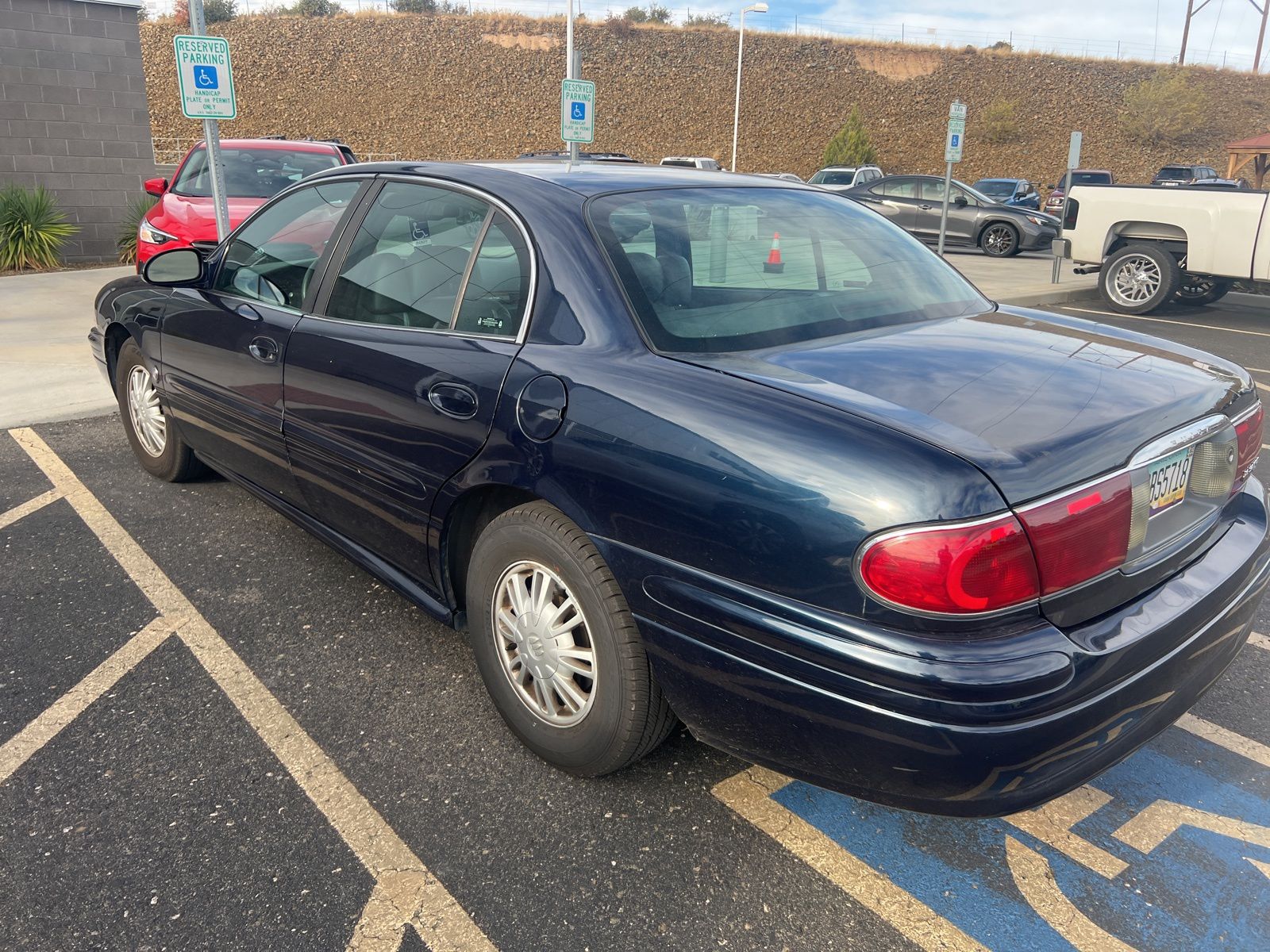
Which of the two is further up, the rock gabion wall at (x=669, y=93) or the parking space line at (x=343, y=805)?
the rock gabion wall at (x=669, y=93)

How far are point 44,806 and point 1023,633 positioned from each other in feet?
7.96

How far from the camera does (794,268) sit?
2.90 meters

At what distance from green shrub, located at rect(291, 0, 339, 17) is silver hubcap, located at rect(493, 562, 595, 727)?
61667mm

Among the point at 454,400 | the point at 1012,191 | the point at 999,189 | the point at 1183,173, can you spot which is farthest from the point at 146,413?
the point at 1183,173

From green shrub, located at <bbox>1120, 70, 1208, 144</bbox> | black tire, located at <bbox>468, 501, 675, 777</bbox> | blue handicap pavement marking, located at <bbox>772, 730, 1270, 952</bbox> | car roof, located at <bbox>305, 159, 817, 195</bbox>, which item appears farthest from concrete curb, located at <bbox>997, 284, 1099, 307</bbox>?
green shrub, located at <bbox>1120, 70, 1208, 144</bbox>

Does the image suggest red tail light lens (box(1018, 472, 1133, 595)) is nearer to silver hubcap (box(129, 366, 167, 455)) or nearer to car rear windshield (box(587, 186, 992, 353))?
car rear windshield (box(587, 186, 992, 353))

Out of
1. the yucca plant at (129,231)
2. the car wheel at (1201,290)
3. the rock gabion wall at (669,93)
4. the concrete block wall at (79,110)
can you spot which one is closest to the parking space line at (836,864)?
the car wheel at (1201,290)

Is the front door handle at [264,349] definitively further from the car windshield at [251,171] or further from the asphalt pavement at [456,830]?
the car windshield at [251,171]

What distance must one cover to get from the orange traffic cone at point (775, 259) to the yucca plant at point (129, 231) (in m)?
12.9

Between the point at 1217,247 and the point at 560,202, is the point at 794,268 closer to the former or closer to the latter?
the point at 560,202

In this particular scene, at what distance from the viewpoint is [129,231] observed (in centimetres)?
1334

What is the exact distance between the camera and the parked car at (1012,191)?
2419 cm

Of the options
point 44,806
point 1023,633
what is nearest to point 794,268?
point 1023,633

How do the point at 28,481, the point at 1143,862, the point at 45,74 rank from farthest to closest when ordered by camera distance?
1. the point at 45,74
2. the point at 28,481
3. the point at 1143,862
